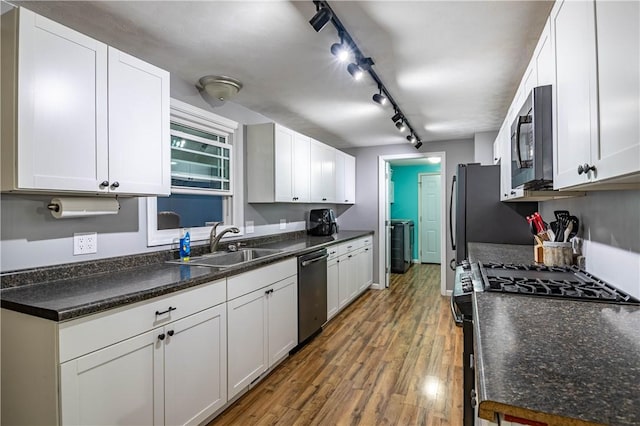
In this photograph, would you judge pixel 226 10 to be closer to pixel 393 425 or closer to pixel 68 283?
pixel 68 283

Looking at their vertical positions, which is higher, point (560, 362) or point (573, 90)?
point (573, 90)

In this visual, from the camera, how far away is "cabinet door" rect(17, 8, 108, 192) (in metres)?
1.40

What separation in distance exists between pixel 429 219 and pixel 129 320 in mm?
6652

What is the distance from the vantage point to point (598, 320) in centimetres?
107

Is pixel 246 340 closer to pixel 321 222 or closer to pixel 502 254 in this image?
pixel 502 254

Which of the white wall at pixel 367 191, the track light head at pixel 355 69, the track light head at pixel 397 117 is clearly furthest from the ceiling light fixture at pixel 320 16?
the white wall at pixel 367 191

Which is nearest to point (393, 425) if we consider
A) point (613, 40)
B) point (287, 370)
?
point (287, 370)

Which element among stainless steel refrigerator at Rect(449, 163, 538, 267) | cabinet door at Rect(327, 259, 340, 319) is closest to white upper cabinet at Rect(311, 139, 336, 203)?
cabinet door at Rect(327, 259, 340, 319)

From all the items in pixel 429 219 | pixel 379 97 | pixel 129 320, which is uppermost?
pixel 379 97

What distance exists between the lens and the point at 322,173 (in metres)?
4.15

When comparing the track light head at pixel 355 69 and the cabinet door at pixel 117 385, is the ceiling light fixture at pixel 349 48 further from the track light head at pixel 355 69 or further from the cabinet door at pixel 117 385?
the cabinet door at pixel 117 385

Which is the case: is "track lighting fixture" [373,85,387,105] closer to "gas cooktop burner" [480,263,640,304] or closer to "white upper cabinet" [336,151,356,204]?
"gas cooktop burner" [480,263,640,304]

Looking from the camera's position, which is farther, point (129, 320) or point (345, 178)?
A: point (345, 178)

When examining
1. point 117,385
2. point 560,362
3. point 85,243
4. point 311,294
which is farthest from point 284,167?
point 560,362
